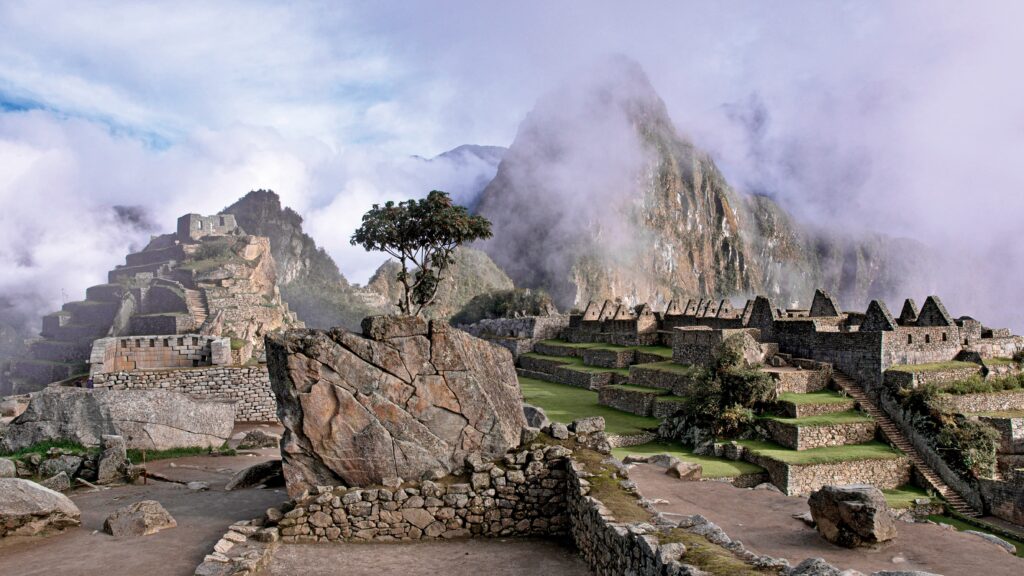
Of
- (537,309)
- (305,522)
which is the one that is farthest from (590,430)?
(537,309)

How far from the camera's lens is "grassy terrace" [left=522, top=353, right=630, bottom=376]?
36.9 metres

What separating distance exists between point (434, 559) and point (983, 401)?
22618 mm

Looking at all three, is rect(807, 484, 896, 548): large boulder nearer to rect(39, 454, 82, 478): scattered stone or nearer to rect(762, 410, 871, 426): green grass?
rect(762, 410, 871, 426): green grass

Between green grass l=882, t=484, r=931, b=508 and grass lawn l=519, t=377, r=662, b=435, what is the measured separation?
8.14 m

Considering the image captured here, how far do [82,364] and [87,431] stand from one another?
921 inches

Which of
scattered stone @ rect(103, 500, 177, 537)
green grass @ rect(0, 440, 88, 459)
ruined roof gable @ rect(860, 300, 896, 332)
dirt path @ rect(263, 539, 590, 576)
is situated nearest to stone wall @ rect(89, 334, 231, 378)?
green grass @ rect(0, 440, 88, 459)

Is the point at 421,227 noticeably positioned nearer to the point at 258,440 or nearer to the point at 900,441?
the point at 258,440

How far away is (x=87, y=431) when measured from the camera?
15.3 m

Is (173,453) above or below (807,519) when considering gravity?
above

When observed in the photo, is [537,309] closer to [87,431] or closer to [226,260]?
[226,260]

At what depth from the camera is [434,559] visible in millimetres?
9375

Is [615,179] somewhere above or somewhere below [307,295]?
above

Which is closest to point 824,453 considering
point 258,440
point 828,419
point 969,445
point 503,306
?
point 828,419

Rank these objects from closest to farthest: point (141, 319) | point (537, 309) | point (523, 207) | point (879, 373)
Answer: point (879, 373), point (141, 319), point (537, 309), point (523, 207)
